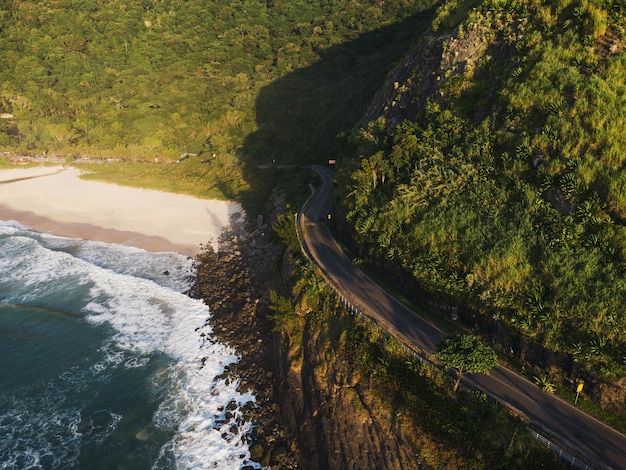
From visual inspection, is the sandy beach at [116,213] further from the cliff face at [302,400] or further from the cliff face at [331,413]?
the cliff face at [331,413]

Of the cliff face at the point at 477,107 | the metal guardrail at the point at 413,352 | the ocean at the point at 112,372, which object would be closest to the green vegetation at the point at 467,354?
the metal guardrail at the point at 413,352

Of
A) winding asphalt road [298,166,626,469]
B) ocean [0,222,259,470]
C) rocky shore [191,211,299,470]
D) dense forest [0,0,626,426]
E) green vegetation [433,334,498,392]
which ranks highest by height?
dense forest [0,0,626,426]

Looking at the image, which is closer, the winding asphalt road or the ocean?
the winding asphalt road

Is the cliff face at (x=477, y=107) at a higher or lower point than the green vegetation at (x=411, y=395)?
higher

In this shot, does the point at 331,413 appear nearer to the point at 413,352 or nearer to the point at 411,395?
the point at 411,395

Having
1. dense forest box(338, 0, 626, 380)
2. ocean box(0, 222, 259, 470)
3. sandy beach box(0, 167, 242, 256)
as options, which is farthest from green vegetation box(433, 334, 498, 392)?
sandy beach box(0, 167, 242, 256)

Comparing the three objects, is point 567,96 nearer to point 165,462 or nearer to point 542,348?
point 542,348

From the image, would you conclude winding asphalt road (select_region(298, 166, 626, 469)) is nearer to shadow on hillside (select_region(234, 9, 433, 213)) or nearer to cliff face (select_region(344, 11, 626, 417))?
cliff face (select_region(344, 11, 626, 417))
